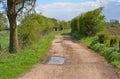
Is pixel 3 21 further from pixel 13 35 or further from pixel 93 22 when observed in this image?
pixel 93 22

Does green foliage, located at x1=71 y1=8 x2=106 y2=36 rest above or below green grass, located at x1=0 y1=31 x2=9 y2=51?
above

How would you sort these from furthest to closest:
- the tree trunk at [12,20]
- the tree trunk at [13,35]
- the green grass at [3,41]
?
the green grass at [3,41] < the tree trunk at [13,35] < the tree trunk at [12,20]

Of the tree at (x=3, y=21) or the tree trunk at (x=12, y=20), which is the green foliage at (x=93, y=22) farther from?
the tree trunk at (x=12, y=20)

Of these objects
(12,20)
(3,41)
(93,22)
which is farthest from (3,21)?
(93,22)

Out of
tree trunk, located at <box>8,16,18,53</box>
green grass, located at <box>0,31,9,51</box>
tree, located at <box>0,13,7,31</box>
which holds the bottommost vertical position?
green grass, located at <box>0,31,9,51</box>

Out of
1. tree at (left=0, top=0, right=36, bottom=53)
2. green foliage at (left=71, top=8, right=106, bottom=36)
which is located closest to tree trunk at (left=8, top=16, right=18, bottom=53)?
tree at (left=0, top=0, right=36, bottom=53)

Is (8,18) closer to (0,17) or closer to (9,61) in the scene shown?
(0,17)

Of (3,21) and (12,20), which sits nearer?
(12,20)

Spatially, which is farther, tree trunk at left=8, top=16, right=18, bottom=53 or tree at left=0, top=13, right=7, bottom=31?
tree at left=0, top=13, right=7, bottom=31

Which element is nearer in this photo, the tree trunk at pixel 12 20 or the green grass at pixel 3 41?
the tree trunk at pixel 12 20

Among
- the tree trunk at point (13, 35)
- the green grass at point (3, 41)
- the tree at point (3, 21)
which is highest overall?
the tree at point (3, 21)

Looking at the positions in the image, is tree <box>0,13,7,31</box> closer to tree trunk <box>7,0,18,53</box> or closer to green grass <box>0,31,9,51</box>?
tree trunk <box>7,0,18,53</box>

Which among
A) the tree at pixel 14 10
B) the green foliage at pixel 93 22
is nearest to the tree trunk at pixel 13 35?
the tree at pixel 14 10

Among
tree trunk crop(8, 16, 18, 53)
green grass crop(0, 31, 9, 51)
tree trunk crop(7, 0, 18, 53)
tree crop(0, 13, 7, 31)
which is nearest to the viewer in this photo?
tree trunk crop(7, 0, 18, 53)
